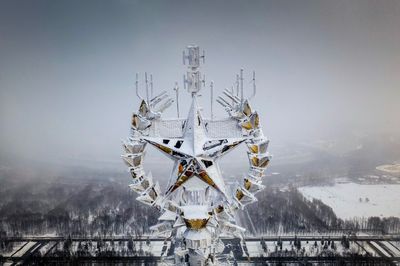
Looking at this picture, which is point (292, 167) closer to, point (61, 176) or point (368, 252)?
point (368, 252)

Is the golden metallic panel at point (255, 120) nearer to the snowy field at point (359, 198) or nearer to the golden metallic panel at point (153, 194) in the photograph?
the golden metallic panel at point (153, 194)

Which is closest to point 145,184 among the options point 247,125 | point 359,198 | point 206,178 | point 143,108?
point 206,178

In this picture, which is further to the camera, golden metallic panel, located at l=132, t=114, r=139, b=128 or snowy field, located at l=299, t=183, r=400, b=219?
snowy field, located at l=299, t=183, r=400, b=219

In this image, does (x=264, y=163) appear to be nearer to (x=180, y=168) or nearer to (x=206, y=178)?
(x=206, y=178)

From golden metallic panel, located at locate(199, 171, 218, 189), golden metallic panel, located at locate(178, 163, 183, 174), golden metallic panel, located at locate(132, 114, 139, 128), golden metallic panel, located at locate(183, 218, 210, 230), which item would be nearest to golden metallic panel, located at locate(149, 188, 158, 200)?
golden metallic panel, located at locate(178, 163, 183, 174)

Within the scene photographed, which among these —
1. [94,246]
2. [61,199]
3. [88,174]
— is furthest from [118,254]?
[88,174]

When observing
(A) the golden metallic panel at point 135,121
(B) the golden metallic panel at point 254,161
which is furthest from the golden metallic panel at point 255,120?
(A) the golden metallic panel at point 135,121

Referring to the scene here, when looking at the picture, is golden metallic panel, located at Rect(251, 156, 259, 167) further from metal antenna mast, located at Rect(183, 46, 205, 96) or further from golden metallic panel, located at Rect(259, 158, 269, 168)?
metal antenna mast, located at Rect(183, 46, 205, 96)
